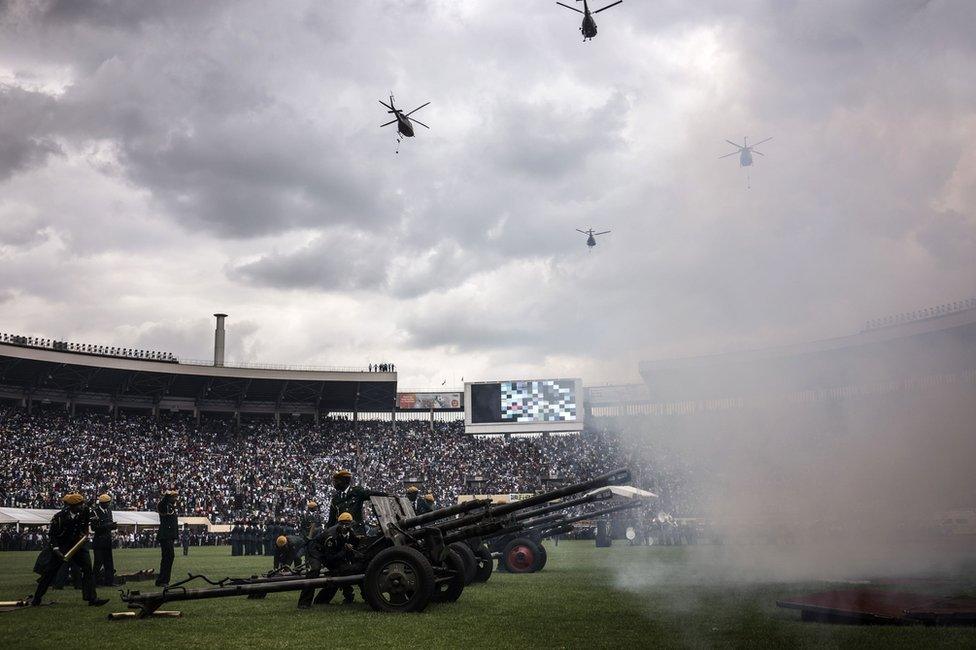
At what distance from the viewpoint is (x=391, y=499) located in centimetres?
1284

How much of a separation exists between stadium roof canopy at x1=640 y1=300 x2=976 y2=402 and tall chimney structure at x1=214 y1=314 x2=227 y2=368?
50298 millimetres

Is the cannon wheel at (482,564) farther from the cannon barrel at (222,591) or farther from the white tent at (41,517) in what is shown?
the white tent at (41,517)

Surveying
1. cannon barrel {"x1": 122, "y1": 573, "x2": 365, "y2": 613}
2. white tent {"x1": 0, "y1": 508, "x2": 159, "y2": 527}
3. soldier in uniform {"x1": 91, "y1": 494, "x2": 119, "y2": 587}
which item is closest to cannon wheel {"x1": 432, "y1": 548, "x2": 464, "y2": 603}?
cannon barrel {"x1": 122, "y1": 573, "x2": 365, "y2": 613}

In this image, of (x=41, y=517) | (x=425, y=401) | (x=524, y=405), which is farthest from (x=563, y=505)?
(x=425, y=401)

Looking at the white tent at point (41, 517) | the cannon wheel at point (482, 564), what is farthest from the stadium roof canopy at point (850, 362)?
the white tent at point (41, 517)

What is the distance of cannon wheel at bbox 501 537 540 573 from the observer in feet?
61.0

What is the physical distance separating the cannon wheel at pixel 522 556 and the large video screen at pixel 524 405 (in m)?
33.9

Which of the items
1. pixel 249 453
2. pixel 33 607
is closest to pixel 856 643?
pixel 33 607

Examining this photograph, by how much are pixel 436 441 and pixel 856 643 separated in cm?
5320

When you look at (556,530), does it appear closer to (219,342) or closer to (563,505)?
(563,505)

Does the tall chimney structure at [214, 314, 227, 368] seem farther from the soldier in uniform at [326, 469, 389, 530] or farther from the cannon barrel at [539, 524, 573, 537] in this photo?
the soldier in uniform at [326, 469, 389, 530]

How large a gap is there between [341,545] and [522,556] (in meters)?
8.09

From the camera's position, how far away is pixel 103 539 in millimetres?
15445

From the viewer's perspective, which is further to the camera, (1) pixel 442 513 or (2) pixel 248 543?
(2) pixel 248 543
